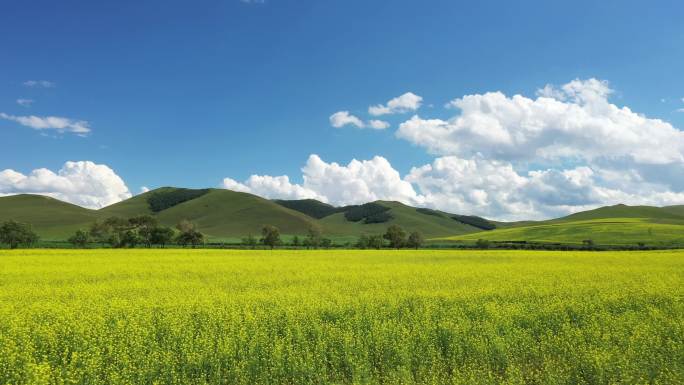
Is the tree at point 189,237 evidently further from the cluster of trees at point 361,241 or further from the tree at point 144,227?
the cluster of trees at point 361,241

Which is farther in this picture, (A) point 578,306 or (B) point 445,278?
(B) point 445,278

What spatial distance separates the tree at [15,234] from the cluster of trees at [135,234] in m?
9.87

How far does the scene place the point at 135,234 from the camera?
9700 centimetres

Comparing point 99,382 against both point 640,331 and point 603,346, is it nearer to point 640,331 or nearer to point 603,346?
point 603,346

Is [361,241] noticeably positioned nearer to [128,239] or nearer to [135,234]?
[135,234]

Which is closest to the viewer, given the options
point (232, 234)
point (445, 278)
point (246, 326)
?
point (246, 326)

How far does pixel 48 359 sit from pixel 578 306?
52.2 feet

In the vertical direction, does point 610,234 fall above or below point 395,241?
above

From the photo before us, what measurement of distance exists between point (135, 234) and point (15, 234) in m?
21.6

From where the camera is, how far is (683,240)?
89.0 metres

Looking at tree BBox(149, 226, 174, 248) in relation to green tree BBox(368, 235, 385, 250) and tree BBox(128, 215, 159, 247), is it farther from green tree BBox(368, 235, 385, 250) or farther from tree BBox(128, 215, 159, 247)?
green tree BBox(368, 235, 385, 250)

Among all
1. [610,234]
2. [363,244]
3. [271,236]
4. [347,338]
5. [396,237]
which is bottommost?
[363,244]

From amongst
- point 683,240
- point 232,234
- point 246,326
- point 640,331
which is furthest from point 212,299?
point 232,234

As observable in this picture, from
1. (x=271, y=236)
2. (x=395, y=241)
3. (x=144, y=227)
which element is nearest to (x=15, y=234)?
(x=144, y=227)
